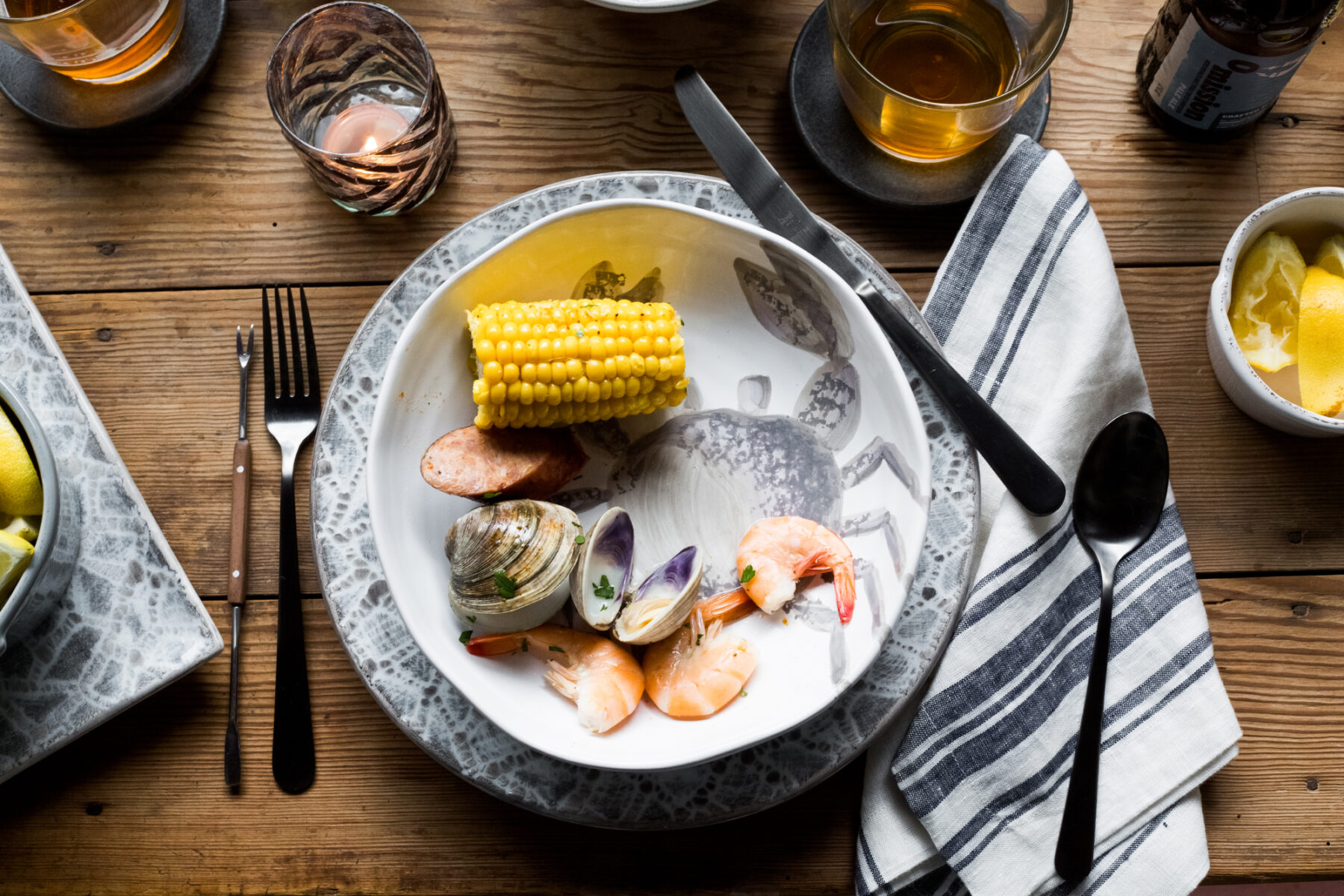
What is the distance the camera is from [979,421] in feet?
3.65

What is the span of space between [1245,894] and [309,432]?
1.88m

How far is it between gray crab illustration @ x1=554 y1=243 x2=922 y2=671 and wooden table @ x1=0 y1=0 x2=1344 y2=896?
0.22 meters

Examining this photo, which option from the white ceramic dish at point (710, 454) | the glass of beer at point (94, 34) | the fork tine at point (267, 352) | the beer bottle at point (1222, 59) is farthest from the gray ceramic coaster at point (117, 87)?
the beer bottle at point (1222, 59)

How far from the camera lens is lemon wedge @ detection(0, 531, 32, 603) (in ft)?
3.39

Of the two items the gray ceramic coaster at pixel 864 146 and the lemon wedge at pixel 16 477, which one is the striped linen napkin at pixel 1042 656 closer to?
the gray ceramic coaster at pixel 864 146

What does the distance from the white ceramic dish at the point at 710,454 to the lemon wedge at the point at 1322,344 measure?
0.54 meters

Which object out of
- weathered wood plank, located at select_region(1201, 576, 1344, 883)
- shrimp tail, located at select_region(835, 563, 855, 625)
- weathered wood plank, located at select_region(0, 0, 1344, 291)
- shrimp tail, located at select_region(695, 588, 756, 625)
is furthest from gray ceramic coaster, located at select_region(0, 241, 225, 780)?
weathered wood plank, located at select_region(1201, 576, 1344, 883)

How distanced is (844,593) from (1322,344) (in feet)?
2.24

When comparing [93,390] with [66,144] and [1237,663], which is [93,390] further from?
[1237,663]

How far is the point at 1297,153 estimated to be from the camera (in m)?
1.31

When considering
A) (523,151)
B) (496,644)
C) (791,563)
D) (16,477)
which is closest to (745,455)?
(791,563)

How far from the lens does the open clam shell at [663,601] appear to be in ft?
3.37

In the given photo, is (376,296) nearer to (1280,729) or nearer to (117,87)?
(117,87)

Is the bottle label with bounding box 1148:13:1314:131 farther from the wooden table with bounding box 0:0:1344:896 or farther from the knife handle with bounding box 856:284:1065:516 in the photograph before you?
the knife handle with bounding box 856:284:1065:516
